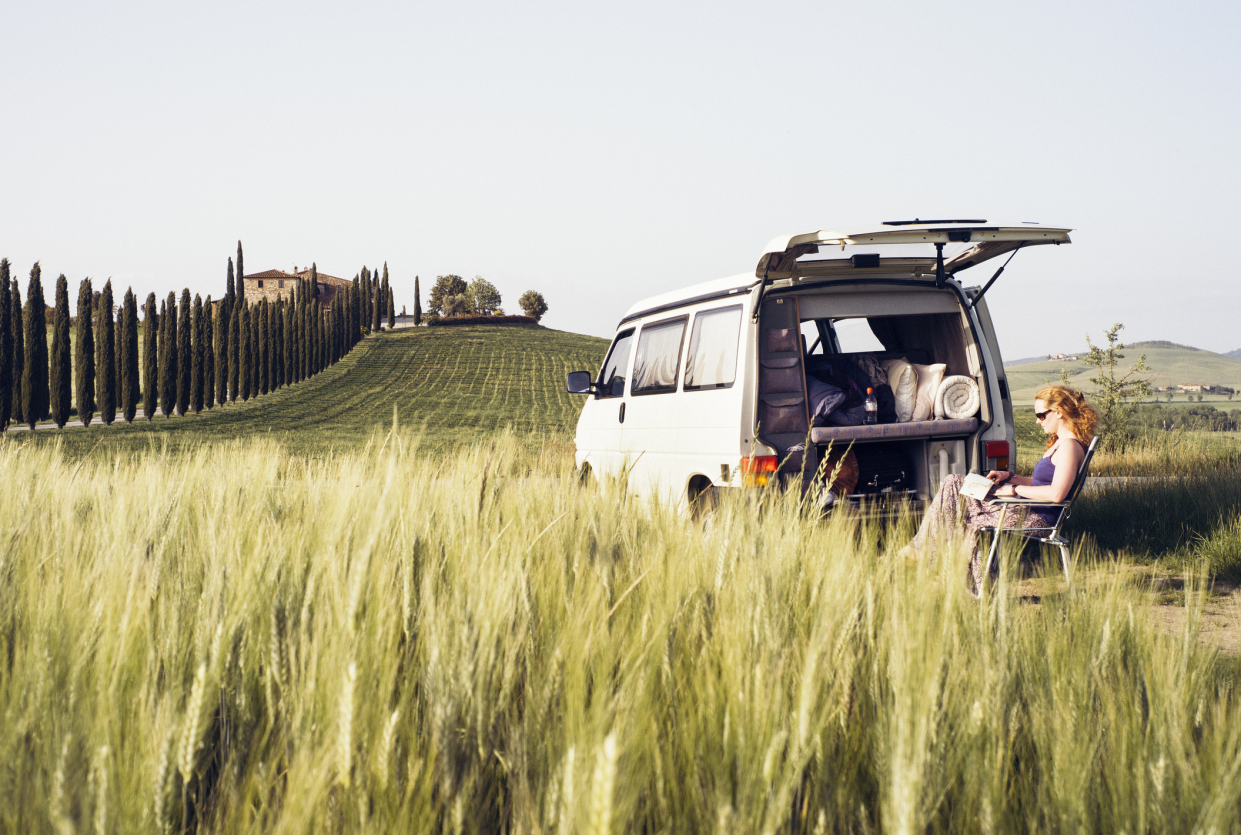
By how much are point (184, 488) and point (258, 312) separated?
46630 millimetres

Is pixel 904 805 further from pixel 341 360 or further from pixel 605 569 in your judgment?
pixel 341 360

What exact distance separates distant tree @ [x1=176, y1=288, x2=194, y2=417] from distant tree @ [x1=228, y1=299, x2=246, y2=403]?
14.7ft

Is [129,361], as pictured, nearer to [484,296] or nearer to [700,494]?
[700,494]

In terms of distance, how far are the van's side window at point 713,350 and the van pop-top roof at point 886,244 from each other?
0.15 meters

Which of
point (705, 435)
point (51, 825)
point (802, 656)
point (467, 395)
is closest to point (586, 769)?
point (51, 825)

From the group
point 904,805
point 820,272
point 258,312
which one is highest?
point 258,312

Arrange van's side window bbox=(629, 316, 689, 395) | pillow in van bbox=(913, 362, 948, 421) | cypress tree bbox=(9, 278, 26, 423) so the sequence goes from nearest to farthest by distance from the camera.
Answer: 1. pillow in van bbox=(913, 362, 948, 421)
2. van's side window bbox=(629, 316, 689, 395)
3. cypress tree bbox=(9, 278, 26, 423)

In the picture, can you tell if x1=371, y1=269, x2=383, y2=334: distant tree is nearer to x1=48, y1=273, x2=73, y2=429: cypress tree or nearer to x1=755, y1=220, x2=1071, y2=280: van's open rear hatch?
x1=48, y1=273, x2=73, y2=429: cypress tree

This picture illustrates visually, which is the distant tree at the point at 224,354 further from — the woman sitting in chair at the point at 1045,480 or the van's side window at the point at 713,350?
the woman sitting in chair at the point at 1045,480

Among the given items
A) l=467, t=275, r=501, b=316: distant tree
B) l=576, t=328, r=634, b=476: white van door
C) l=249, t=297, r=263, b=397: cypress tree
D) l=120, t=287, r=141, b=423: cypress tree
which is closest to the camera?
l=576, t=328, r=634, b=476: white van door

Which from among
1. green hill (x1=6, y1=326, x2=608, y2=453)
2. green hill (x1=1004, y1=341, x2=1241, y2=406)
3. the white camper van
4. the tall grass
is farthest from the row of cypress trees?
green hill (x1=1004, y1=341, x2=1241, y2=406)

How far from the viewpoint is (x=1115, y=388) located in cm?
1519

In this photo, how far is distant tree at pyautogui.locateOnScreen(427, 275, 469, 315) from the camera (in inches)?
4641

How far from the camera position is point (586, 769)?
99 cm
